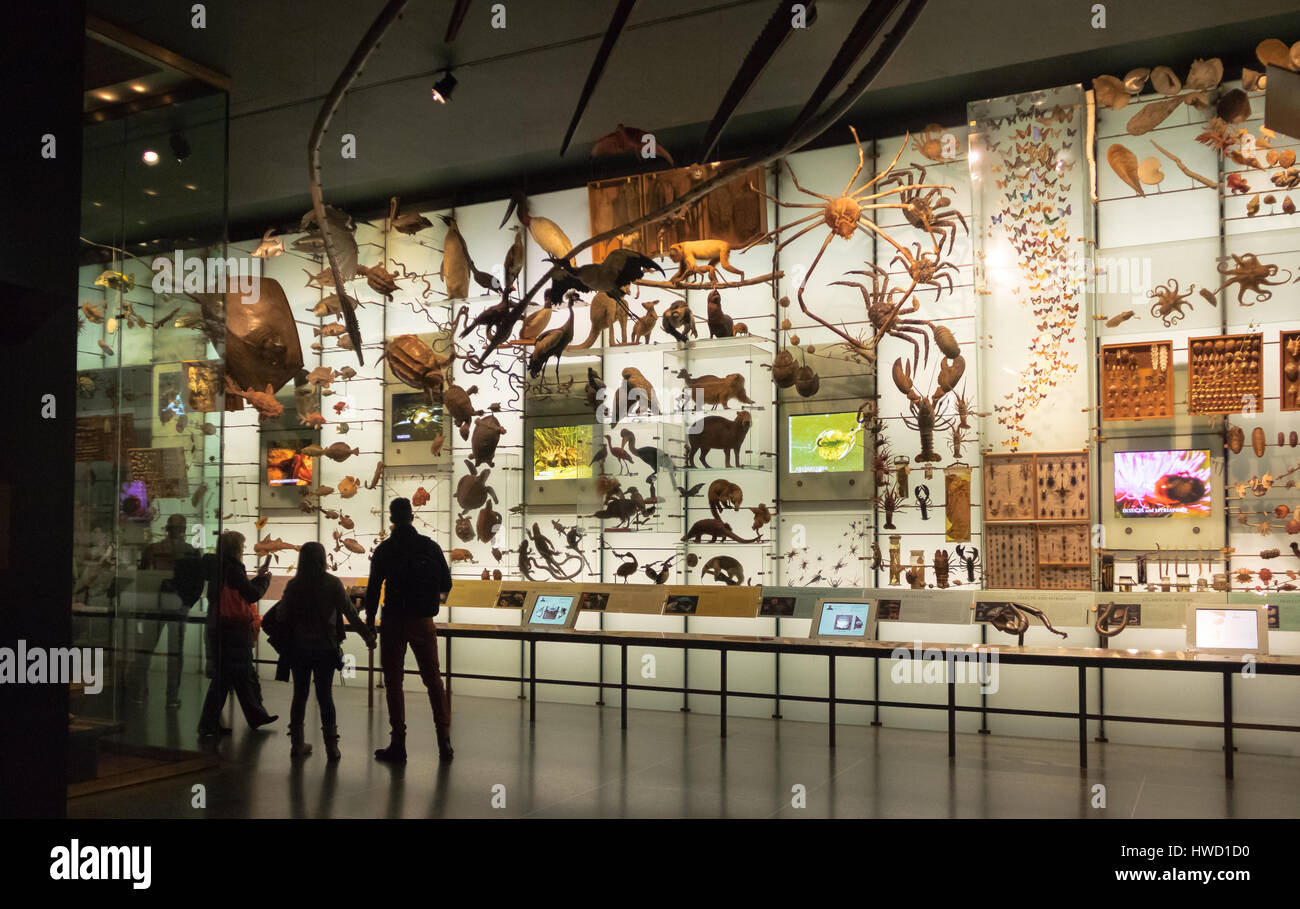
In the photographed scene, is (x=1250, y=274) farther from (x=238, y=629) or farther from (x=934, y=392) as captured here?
(x=238, y=629)

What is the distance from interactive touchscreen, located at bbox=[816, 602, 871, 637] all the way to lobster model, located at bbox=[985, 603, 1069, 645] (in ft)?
3.14

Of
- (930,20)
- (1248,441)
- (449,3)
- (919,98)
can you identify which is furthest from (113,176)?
(1248,441)

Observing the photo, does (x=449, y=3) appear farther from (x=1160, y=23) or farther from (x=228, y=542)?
(x=228, y=542)

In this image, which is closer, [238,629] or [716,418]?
[238,629]

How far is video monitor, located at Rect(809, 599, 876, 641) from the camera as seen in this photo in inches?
330

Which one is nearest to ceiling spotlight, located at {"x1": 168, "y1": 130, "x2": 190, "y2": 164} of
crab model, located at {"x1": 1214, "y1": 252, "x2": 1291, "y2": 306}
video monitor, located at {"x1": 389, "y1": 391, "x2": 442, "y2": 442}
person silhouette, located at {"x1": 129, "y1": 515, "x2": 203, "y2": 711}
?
person silhouette, located at {"x1": 129, "y1": 515, "x2": 203, "y2": 711}

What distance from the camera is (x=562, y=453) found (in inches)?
381

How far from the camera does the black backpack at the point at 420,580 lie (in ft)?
21.9

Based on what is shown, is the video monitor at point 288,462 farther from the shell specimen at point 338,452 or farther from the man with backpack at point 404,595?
the man with backpack at point 404,595

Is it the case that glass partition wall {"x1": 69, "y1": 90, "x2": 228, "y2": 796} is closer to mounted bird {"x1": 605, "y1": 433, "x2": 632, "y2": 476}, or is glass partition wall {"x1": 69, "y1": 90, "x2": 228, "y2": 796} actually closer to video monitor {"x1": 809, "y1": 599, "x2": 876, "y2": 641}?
mounted bird {"x1": 605, "y1": 433, "x2": 632, "y2": 476}

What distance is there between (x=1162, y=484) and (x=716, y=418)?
11.3 feet

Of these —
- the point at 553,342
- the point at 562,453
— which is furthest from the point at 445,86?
the point at 562,453

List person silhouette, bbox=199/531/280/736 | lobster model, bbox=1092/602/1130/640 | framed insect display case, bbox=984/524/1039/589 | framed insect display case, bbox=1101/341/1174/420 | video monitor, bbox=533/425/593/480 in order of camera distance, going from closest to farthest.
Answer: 1. person silhouette, bbox=199/531/280/736
2. lobster model, bbox=1092/602/1130/640
3. framed insect display case, bbox=1101/341/1174/420
4. framed insect display case, bbox=984/524/1039/589
5. video monitor, bbox=533/425/593/480

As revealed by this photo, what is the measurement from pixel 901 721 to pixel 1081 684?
7.44ft
